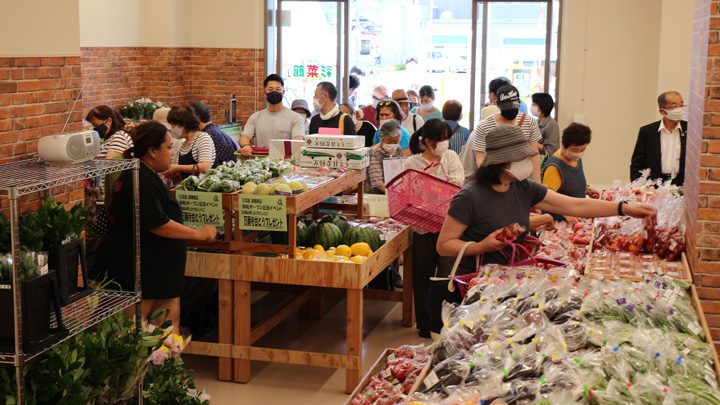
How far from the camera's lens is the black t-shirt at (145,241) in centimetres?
427

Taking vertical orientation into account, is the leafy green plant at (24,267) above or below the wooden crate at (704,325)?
above

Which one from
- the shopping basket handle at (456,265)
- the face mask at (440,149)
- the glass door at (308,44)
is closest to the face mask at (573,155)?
the face mask at (440,149)

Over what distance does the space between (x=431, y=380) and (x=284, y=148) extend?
410 centimetres

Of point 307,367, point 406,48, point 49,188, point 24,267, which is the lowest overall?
point 307,367

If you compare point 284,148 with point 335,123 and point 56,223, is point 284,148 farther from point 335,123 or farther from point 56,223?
point 56,223

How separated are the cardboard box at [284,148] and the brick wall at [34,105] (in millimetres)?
2310

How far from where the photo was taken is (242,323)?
4938 mm

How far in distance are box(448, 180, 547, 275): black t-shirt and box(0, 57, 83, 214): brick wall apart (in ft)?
6.70

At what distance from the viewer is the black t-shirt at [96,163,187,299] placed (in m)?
4.27

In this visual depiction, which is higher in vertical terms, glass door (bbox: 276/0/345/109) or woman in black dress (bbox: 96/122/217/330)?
glass door (bbox: 276/0/345/109)

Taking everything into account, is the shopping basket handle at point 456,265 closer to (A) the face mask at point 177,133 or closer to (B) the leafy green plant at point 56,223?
(B) the leafy green plant at point 56,223

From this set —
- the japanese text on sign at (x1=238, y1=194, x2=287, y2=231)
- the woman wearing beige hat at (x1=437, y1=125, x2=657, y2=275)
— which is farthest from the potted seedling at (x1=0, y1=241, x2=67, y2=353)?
the japanese text on sign at (x1=238, y1=194, x2=287, y2=231)

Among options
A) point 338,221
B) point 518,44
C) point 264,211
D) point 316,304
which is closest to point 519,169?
point 264,211

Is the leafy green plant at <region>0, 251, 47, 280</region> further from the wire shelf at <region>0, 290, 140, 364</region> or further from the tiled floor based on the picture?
the tiled floor
